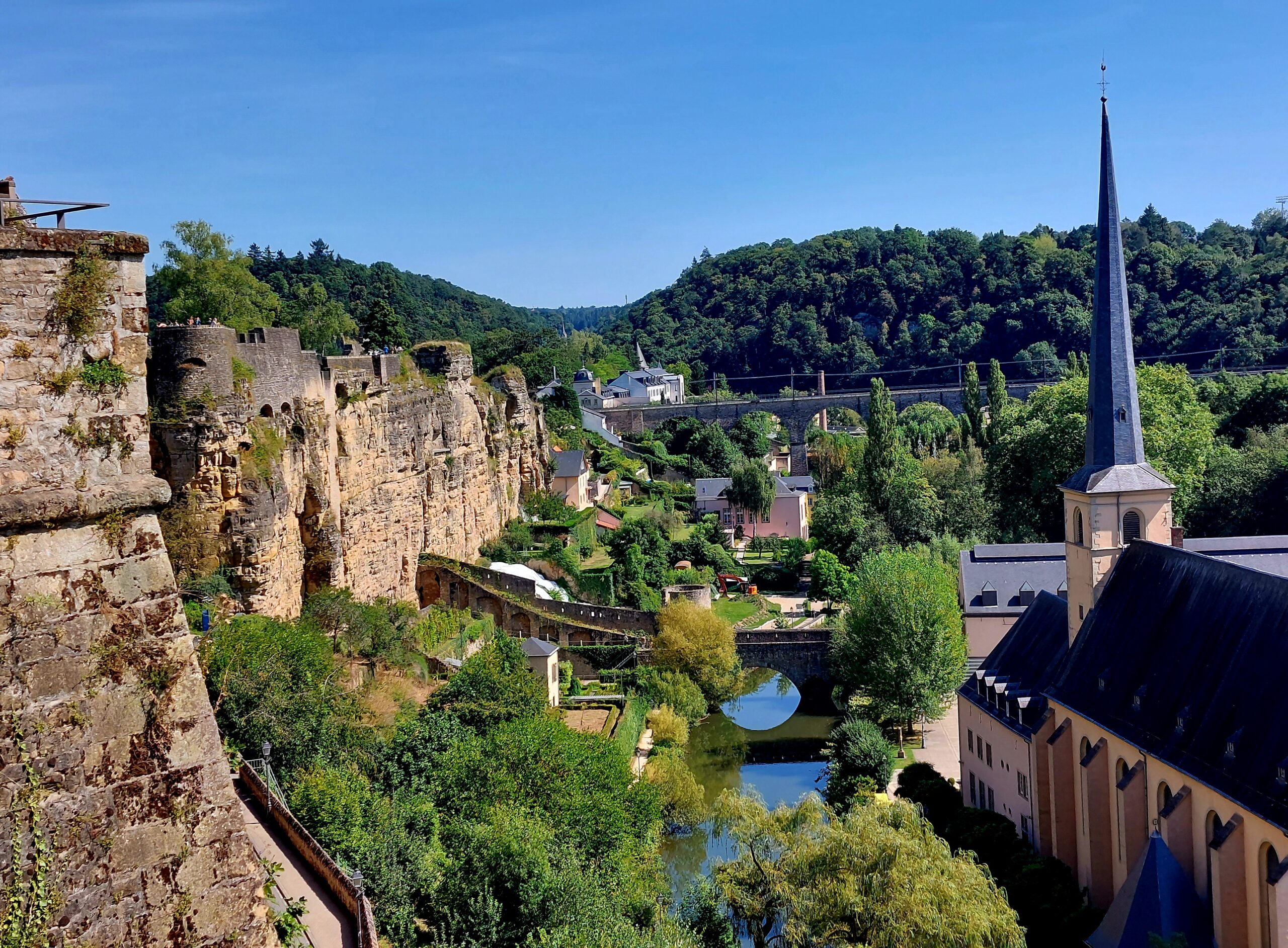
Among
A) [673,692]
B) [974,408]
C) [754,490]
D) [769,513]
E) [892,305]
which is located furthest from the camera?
[892,305]

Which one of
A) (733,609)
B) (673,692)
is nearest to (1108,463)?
(673,692)

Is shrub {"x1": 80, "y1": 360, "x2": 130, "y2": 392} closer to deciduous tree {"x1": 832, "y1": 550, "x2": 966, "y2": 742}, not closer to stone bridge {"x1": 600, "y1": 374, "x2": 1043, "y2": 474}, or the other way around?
deciduous tree {"x1": 832, "y1": 550, "x2": 966, "y2": 742}

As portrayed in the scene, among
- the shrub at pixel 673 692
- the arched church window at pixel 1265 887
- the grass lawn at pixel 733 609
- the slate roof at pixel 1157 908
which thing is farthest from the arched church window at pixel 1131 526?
the grass lawn at pixel 733 609

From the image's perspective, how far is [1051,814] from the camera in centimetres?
2895

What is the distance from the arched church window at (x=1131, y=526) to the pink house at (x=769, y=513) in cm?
4453

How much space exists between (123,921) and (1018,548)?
42947 mm

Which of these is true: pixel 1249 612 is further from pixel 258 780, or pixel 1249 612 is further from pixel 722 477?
pixel 722 477

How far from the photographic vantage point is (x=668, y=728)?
39094 mm

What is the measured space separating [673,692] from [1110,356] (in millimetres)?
18029

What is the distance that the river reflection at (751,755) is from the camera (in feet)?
108

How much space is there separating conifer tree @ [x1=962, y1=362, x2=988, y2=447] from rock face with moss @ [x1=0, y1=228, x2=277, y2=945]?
242 ft

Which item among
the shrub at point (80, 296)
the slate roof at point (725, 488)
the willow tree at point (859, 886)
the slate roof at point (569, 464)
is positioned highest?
the shrub at point (80, 296)

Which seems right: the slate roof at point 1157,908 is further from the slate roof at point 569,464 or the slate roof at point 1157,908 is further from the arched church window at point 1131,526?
the slate roof at point 569,464

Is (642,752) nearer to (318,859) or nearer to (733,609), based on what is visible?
(733,609)
